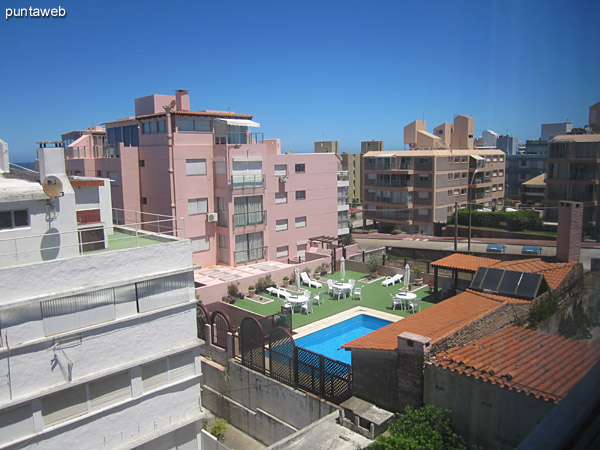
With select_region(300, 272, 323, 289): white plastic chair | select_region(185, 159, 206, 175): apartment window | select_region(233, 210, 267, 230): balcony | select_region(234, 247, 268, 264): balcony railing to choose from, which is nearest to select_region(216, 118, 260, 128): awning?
select_region(185, 159, 206, 175): apartment window

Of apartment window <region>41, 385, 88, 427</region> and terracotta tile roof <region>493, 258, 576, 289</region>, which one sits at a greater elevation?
terracotta tile roof <region>493, 258, 576, 289</region>

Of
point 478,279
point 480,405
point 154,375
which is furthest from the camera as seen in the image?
point 478,279

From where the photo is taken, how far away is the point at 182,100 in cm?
2522

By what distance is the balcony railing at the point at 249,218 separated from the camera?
24109mm

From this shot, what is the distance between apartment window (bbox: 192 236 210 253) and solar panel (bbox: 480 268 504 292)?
1415cm

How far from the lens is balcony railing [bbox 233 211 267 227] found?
24109 mm

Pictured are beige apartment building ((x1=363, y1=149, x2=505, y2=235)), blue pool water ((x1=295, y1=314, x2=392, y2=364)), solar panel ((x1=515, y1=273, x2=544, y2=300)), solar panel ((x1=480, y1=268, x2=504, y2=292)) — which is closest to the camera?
solar panel ((x1=515, y1=273, x2=544, y2=300))

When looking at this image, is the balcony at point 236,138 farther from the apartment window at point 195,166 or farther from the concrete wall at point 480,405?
the concrete wall at point 480,405

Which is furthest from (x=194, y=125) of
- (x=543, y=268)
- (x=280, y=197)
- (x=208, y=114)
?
(x=543, y=268)

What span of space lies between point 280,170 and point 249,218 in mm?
3559

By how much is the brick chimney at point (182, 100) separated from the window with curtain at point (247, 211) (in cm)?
574

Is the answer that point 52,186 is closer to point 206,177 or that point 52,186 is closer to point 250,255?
point 206,177

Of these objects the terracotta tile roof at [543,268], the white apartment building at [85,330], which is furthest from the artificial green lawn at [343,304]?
the white apartment building at [85,330]

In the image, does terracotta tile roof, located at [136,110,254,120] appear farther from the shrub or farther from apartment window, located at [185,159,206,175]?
the shrub
